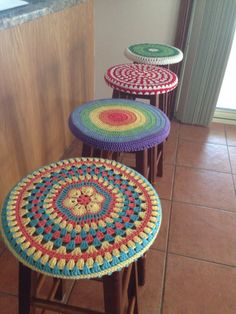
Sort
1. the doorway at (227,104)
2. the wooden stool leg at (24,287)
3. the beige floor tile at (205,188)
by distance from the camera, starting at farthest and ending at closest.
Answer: the doorway at (227,104)
the beige floor tile at (205,188)
the wooden stool leg at (24,287)

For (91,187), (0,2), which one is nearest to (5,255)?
(91,187)

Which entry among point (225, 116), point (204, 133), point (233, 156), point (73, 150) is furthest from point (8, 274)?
point (225, 116)

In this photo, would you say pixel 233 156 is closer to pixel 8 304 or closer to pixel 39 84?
pixel 39 84

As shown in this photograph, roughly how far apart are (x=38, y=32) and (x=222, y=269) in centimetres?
131

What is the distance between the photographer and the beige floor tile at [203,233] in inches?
52.5

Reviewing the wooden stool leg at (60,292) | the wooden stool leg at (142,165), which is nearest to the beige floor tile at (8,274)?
the wooden stool leg at (60,292)

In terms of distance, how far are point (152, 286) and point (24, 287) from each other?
0.65 metres

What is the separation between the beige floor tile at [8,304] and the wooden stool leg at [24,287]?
0.39 metres

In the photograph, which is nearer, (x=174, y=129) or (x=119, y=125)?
(x=119, y=125)

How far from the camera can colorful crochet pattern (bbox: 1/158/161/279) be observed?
1.79 feet

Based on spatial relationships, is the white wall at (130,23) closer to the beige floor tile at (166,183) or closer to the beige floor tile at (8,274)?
the beige floor tile at (166,183)

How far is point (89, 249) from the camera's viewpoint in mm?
558

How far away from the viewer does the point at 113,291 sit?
647 mm

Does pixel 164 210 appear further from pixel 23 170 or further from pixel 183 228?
pixel 23 170
